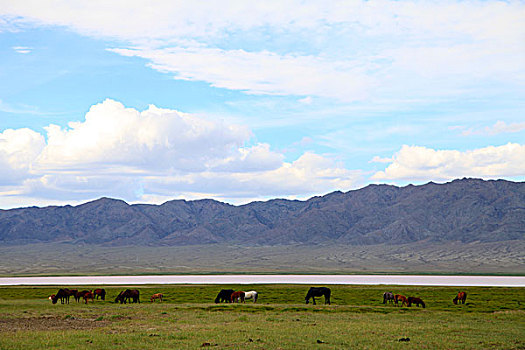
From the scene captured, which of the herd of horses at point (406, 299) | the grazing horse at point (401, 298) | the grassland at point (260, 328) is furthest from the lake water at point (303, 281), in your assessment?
the grassland at point (260, 328)

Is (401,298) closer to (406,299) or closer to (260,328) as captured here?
(406,299)

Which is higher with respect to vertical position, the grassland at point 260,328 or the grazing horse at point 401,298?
the grassland at point 260,328

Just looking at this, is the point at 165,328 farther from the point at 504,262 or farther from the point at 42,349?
the point at 504,262

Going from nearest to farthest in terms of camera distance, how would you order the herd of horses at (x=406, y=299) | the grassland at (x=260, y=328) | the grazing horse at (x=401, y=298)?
the grassland at (x=260, y=328) → the herd of horses at (x=406, y=299) → the grazing horse at (x=401, y=298)

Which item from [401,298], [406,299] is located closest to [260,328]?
[406,299]

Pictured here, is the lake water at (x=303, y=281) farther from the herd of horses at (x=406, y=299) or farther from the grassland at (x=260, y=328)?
the grassland at (x=260, y=328)

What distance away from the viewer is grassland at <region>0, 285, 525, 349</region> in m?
24.2

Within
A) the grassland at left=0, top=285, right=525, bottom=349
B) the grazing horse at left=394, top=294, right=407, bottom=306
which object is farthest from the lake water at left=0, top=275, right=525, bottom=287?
the grassland at left=0, top=285, right=525, bottom=349

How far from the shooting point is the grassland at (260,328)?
952 inches

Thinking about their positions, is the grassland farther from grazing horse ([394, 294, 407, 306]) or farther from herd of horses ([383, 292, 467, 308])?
grazing horse ([394, 294, 407, 306])

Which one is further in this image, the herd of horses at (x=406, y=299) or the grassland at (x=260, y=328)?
the herd of horses at (x=406, y=299)

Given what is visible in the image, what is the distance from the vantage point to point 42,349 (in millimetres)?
22781

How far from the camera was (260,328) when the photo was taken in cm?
2905

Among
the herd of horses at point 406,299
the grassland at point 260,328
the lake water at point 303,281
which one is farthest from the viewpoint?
the lake water at point 303,281
